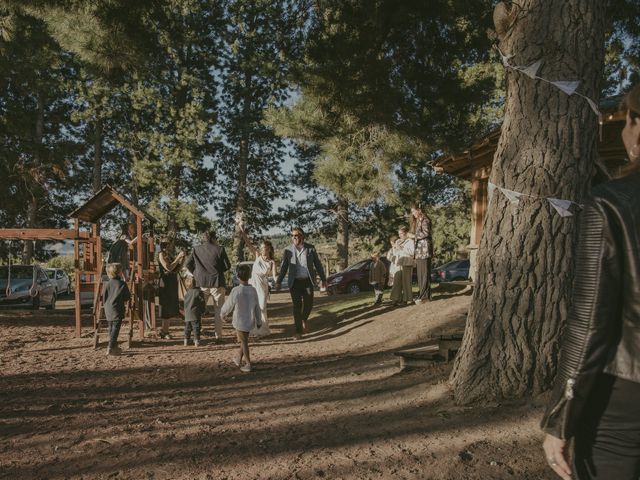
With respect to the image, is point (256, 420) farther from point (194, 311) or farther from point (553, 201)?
point (194, 311)

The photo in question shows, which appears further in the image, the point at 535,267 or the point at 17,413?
the point at 17,413

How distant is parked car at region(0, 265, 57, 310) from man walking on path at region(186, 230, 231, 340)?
10.6 meters

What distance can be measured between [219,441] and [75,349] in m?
5.77

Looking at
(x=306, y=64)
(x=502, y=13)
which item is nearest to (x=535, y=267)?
(x=502, y=13)

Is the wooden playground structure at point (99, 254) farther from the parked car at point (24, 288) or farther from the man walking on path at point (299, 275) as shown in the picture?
the parked car at point (24, 288)

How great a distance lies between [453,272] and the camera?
2377 cm

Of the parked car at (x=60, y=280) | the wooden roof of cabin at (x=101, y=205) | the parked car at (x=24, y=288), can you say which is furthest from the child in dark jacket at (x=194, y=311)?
the parked car at (x=60, y=280)

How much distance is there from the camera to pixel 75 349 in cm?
887

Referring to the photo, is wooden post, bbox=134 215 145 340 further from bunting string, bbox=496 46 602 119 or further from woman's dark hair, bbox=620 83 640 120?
woman's dark hair, bbox=620 83 640 120

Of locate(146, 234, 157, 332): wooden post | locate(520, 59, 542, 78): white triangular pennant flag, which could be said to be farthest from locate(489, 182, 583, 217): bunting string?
locate(146, 234, 157, 332): wooden post

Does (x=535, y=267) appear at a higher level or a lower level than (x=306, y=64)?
lower

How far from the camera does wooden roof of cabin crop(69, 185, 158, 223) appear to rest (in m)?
9.59

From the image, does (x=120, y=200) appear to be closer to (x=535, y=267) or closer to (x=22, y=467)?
(x=22, y=467)

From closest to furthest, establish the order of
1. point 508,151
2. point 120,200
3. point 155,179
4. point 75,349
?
1. point 508,151
2. point 75,349
3. point 120,200
4. point 155,179
